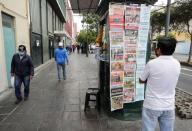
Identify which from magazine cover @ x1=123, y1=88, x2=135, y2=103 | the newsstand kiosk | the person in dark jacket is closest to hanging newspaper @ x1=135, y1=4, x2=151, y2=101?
the newsstand kiosk

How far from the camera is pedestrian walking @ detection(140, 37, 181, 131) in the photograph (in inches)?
108

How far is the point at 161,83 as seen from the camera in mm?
2783

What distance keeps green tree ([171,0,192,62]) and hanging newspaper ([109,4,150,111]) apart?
52.8 ft

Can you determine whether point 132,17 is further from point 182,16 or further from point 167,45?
point 182,16

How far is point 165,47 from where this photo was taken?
2.73 metres

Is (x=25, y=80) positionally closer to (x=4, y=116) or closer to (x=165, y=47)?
(x=4, y=116)

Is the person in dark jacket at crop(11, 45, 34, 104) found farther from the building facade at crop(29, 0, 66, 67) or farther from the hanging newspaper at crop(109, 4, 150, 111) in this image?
the building facade at crop(29, 0, 66, 67)

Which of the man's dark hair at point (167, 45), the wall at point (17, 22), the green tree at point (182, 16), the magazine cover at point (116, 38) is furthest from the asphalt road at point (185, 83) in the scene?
the green tree at point (182, 16)

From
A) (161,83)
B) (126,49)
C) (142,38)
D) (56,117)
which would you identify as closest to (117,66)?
(126,49)

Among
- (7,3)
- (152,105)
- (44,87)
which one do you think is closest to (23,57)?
(44,87)

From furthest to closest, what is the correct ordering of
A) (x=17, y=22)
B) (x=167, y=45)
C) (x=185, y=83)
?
(x=185, y=83), (x=17, y=22), (x=167, y=45)

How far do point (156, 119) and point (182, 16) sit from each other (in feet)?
62.1

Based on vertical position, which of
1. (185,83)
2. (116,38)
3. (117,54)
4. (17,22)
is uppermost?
(17,22)

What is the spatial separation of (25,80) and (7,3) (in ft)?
11.6
